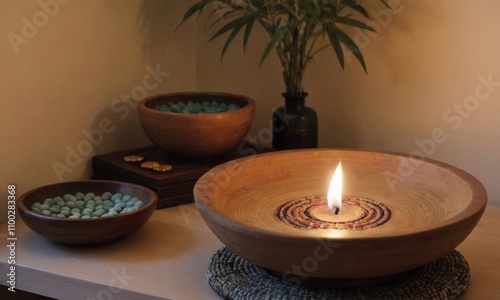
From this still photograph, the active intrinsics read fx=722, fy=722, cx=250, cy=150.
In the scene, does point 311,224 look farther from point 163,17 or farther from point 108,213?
point 163,17

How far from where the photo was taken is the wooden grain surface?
868mm

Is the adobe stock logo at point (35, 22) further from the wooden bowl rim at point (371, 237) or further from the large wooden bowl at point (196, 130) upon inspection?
the wooden bowl rim at point (371, 237)

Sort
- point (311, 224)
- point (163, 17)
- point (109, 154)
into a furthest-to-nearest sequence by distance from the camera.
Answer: point (163, 17), point (109, 154), point (311, 224)

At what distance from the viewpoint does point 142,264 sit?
0.94m

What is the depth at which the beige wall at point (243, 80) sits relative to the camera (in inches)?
43.1

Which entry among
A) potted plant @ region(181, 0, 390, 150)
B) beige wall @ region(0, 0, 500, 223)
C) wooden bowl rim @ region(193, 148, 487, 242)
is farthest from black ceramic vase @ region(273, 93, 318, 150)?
wooden bowl rim @ region(193, 148, 487, 242)

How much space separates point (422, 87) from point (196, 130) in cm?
39

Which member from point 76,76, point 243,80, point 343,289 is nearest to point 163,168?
point 76,76

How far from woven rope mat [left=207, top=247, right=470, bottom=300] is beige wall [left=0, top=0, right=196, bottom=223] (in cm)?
40

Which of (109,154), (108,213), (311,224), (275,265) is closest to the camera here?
(275,265)

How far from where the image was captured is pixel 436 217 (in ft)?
3.00

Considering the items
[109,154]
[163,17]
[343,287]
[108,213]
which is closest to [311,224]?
[343,287]

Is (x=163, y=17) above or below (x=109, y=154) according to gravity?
above

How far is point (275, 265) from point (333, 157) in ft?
1.01
